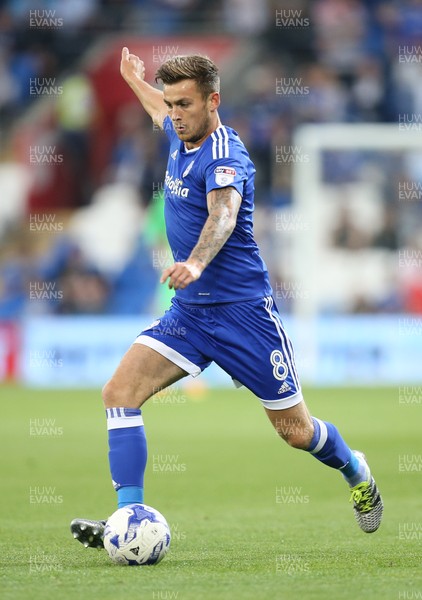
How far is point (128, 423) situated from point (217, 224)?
1097mm

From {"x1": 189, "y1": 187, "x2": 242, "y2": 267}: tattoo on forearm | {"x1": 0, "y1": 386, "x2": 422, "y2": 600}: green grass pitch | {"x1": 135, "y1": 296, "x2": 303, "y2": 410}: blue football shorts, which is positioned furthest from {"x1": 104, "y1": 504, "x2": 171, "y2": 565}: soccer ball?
{"x1": 189, "y1": 187, "x2": 242, "y2": 267}: tattoo on forearm

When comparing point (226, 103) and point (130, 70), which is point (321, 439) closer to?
point (130, 70)

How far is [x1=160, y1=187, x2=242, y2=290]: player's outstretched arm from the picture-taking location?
17.4 ft

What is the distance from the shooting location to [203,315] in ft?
20.5

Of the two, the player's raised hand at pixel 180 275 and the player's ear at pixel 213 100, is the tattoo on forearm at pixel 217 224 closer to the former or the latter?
the player's raised hand at pixel 180 275

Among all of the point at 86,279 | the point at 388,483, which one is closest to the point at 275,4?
the point at 86,279

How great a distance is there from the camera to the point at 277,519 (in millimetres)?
7465

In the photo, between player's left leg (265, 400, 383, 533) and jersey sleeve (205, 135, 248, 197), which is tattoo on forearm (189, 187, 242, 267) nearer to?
jersey sleeve (205, 135, 248, 197)

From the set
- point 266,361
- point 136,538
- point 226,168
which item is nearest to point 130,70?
point 226,168

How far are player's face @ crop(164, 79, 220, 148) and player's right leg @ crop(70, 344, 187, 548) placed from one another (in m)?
1.12

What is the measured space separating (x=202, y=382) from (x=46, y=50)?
28.2 feet

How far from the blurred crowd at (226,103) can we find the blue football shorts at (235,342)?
42.4 ft

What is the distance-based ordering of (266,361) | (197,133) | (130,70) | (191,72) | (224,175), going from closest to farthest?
(224,175) < (191,72) < (197,133) < (266,361) < (130,70)

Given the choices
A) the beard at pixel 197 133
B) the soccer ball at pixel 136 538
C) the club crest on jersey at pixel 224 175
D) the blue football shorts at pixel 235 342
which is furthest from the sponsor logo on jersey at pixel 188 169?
the soccer ball at pixel 136 538
